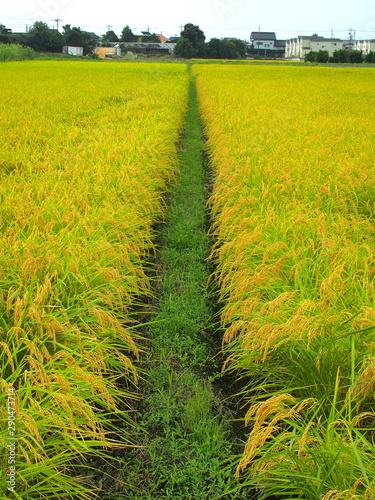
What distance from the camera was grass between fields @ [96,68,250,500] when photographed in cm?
181

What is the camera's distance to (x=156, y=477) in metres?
1.84

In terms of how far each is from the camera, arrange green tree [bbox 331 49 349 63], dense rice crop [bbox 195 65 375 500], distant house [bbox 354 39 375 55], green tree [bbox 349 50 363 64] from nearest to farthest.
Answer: dense rice crop [bbox 195 65 375 500] < green tree [bbox 349 50 363 64] < green tree [bbox 331 49 349 63] < distant house [bbox 354 39 375 55]

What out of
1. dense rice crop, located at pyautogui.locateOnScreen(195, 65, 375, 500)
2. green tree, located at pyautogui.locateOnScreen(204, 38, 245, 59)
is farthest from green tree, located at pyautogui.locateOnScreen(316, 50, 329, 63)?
dense rice crop, located at pyautogui.locateOnScreen(195, 65, 375, 500)

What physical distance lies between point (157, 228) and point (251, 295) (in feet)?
7.38

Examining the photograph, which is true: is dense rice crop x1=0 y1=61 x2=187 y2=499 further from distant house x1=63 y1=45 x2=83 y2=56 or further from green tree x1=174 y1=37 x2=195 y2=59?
green tree x1=174 y1=37 x2=195 y2=59

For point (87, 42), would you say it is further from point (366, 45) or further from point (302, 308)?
point (366, 45)

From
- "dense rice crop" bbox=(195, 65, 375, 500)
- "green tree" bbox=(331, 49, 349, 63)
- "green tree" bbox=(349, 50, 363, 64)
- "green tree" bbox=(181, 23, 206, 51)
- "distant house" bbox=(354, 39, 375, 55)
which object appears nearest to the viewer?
"dense rice crop" bbox=(195, 65, 375, 500)

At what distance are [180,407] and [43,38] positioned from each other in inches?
2486

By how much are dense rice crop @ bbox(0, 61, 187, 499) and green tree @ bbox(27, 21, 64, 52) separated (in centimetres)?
5665

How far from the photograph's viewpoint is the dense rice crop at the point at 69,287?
1.64 m

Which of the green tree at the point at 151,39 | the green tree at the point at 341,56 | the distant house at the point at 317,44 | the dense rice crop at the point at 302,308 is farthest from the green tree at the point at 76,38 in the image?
the dense rice crop at the point at 302,308

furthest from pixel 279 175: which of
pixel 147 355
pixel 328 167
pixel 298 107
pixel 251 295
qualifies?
pixel 298 107

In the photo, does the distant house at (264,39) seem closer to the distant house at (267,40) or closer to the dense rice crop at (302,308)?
the distant house at (267,40)

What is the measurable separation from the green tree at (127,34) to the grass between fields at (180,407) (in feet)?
314
